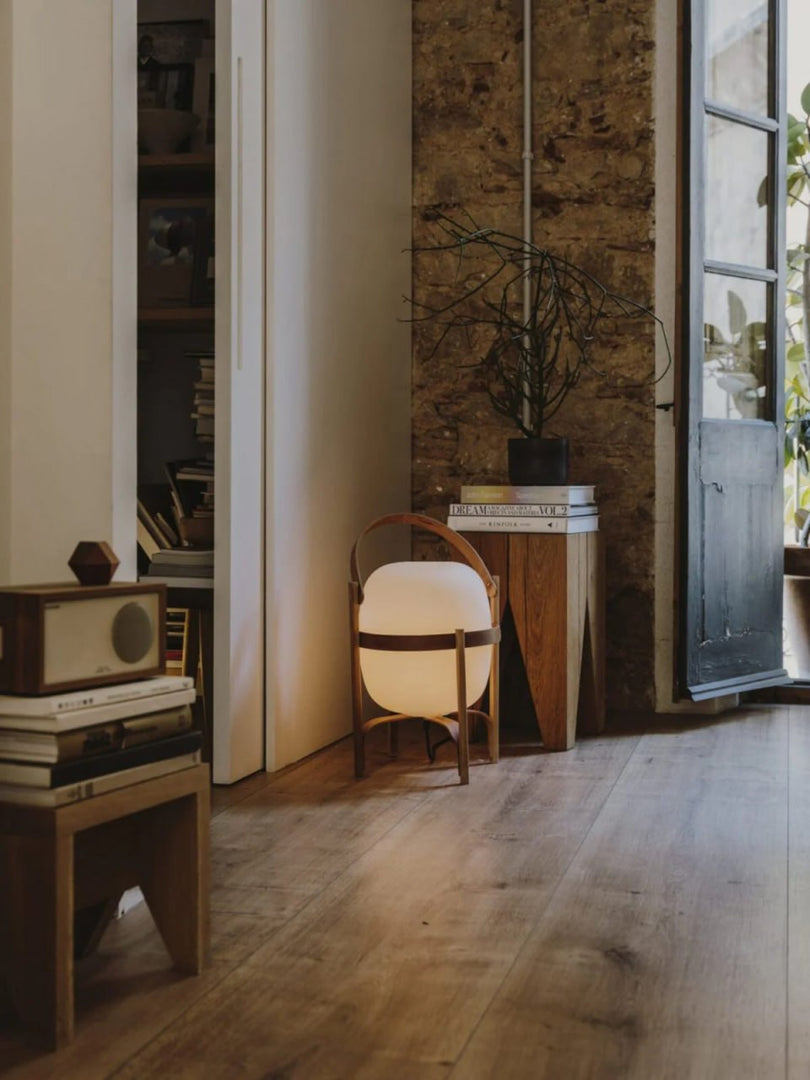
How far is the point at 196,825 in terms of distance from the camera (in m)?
1.98

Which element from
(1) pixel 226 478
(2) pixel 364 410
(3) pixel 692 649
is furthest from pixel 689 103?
(1) pixel 226 478

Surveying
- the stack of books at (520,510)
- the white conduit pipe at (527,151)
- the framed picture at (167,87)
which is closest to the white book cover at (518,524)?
the stack of books at (520,510)

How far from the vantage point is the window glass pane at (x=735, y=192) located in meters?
4.30

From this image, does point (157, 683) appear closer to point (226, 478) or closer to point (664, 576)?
point (226, 478)

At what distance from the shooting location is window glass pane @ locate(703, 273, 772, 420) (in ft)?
14.2

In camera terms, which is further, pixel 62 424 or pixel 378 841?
pixel 378 841

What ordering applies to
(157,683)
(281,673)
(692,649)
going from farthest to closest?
1. (692,649)
2. (281,673)
3. (157,683)

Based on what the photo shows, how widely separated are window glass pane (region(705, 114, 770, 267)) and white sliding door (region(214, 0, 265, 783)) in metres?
1.61

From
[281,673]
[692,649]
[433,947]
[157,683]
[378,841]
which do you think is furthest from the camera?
[692,649]

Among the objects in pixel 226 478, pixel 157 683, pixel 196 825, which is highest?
pixel 226 478

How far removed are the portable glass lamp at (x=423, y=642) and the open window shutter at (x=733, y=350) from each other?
40.4 inches

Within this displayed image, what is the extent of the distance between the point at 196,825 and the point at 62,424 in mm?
735

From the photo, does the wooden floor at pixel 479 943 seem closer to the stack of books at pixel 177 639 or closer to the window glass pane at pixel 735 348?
the stack of books at pixel 177 639

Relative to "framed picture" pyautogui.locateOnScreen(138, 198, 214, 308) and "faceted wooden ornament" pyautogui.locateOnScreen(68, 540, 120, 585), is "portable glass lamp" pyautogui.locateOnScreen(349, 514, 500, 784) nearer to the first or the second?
"framed picture" pyautogui.locateOnScreen(138, 198, 214, 308)
